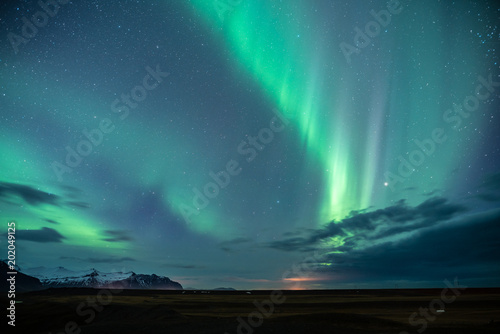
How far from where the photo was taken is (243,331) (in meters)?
24.5

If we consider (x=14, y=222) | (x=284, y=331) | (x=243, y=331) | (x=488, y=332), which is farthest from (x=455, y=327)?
(x=14, y=222)

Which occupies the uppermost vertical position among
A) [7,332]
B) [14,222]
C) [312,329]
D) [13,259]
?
[14,222]

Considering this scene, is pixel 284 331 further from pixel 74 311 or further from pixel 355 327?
pixel 74 311

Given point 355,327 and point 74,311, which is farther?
point 74,311

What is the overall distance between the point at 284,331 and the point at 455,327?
54.5 feet

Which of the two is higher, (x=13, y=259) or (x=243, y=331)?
(x=13, y=259)

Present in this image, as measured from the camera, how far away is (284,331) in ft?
80.9

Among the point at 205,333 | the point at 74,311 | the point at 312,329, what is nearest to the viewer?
the point at 205,333

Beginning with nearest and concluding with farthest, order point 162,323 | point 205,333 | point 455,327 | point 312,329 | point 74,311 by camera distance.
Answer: point 205,333 → point 312,329 → point 455,327 → point 162,323 → point 74,311

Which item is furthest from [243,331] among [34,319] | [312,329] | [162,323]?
[34,319]

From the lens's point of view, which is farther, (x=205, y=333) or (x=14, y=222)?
(x=14, y=222)

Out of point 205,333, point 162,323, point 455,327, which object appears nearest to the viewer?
point 205,333

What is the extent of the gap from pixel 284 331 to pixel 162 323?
12.7 meters

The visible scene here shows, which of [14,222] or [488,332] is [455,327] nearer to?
[488,332]
